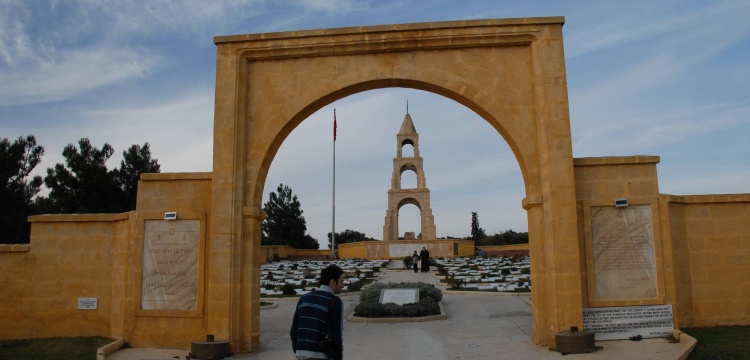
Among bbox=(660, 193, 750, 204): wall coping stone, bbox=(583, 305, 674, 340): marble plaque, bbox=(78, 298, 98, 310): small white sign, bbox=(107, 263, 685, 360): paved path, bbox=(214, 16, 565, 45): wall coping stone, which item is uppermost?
bbox=(214, 16, 565, 45): wall coping stone

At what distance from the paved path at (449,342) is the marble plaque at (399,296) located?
3.12 ft

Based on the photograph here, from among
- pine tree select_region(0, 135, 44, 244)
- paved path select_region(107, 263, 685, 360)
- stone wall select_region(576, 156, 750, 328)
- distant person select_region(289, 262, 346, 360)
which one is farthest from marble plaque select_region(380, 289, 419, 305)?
pine tree select_region(0, 135, 44, 244)

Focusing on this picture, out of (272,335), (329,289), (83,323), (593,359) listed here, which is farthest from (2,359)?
(593,359)

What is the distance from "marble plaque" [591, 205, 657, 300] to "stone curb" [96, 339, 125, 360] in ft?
25.2

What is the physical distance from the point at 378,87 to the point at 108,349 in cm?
617

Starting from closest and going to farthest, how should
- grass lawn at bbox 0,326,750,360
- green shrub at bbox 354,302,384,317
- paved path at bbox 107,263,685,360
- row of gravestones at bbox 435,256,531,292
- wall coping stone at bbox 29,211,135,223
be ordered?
grass lawn at bbox 0,326,750,360
paved path at bbox 107,263,685,360
wall coping stone at bbox 29,211,135,223
green shrub at bbox 354,302,384,317
row of gravestones at bbox 435,256,531,292

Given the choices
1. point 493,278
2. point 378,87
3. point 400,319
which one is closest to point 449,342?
point 400,319

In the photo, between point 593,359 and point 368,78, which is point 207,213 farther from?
point 593,359

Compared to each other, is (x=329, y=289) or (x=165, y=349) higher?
(x=329, y=289)

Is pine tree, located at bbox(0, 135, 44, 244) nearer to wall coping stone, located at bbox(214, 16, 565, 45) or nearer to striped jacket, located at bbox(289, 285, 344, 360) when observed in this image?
wall coping stone, located at bbox(214, 16, 565, 45)

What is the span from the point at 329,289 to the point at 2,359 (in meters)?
6.68

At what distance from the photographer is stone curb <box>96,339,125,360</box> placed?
8.33m

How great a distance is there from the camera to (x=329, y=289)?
484 centimetres

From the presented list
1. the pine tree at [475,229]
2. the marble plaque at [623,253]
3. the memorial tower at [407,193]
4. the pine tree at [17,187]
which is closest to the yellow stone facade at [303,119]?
the marble plaque at [623,253]
